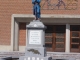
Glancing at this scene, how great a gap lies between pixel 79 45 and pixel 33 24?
12593mm

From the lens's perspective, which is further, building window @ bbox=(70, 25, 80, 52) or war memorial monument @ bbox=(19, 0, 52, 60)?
building window @ bbox=(70, 25, 80, 52)

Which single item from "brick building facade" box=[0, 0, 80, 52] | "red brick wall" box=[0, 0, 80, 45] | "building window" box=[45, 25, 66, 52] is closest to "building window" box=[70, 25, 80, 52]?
"brick building facade" box=[0, 0, 80, 52]

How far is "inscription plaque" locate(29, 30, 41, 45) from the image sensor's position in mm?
14664

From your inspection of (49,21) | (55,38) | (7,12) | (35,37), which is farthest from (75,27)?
(35,37)

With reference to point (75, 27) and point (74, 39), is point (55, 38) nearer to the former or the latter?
point (74, 39)

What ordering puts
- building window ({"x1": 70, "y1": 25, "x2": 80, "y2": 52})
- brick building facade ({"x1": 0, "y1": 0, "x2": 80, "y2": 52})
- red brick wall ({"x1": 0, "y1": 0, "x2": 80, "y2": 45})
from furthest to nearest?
building window ({"x1": 70, "y1": 25, "x2": 80, "y2": 52}) < red brick wall ({"x1": 0, "y1": 0, "x2": 80, "y2": 45}) < brick building facade ({"x1": 0, "y1": 0, "x2": 80, "y2": 52})

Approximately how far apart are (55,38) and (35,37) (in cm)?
1241

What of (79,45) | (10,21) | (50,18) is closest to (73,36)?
(79,45)

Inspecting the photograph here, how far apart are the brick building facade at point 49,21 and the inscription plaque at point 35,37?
10.9 metres

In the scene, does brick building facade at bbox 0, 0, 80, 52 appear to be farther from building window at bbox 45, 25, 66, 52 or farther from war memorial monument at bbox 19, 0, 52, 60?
war memorial monument at bbox 19, 0, 52, 60

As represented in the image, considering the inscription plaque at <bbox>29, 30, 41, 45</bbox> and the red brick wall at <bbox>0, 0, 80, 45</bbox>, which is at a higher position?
the red brick wall at <bbox>0, 0, 80, 45</bbox>

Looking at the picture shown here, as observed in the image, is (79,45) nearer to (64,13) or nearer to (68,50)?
(68,50)

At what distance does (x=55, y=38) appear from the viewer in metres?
27.0

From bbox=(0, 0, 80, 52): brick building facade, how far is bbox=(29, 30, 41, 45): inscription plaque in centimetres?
1089
